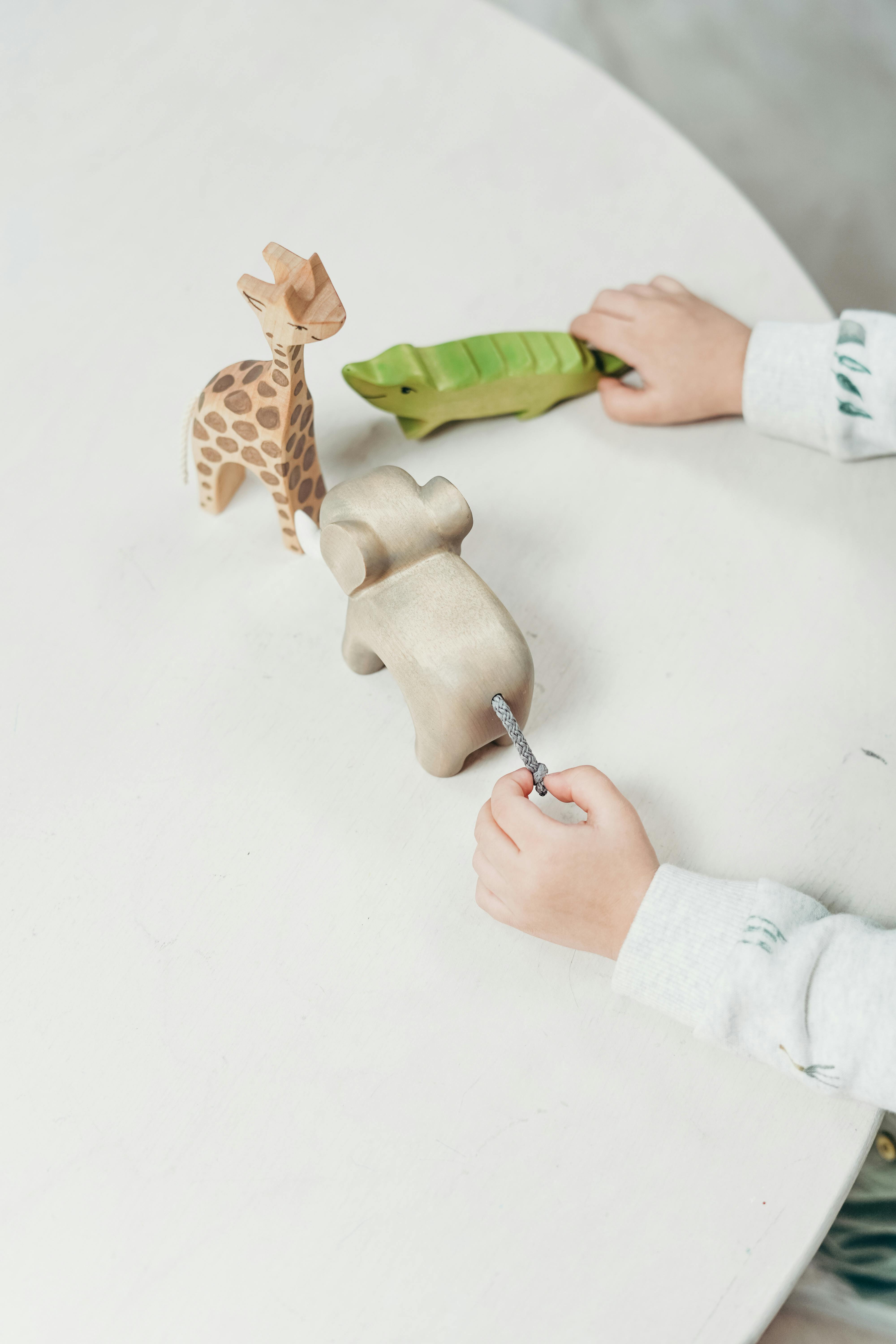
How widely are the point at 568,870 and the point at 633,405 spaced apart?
34cm

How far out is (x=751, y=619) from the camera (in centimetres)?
65

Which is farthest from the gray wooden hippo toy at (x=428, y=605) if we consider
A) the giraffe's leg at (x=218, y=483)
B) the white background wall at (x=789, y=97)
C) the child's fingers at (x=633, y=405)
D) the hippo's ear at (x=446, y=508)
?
the white background wall at (x=789, y=97)

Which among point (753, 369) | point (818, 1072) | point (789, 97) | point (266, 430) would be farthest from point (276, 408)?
point (789, 97)

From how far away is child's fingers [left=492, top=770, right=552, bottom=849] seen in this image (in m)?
0.54

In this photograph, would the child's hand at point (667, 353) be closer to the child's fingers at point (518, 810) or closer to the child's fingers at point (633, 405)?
the child's fingers at point (633, 405)

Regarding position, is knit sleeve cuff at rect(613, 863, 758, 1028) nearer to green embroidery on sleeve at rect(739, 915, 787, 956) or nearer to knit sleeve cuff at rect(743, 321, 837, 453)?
green embroidery on sleeve at rect(739, 915, 787, 956)

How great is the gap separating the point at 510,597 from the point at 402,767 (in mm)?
133

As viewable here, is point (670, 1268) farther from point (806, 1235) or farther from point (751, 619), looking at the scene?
point (751, 619)

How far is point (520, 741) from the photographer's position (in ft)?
1.78

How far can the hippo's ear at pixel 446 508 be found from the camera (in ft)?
1.77

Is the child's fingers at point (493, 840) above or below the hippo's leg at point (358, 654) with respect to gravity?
below

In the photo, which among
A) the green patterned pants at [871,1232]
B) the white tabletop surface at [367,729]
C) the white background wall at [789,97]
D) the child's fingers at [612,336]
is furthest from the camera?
the white background wall at [789,97]

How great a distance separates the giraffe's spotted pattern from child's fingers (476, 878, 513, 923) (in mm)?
243

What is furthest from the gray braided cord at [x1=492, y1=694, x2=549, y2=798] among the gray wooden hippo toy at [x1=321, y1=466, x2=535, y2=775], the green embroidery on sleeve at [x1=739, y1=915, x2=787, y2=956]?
Answer: the green embroidery on sleeve at [x1=739, y1=915, x2=787, y2=956]
